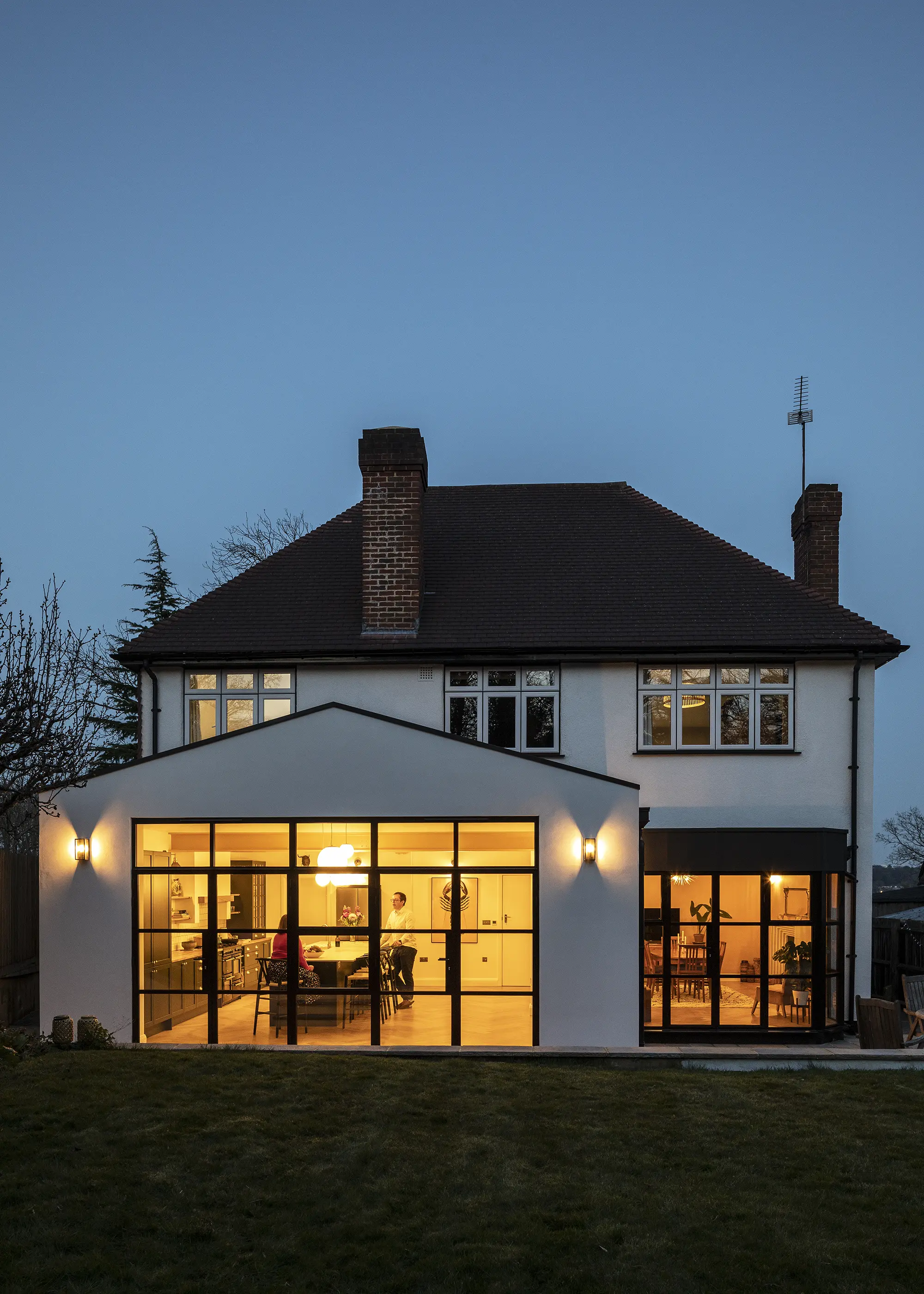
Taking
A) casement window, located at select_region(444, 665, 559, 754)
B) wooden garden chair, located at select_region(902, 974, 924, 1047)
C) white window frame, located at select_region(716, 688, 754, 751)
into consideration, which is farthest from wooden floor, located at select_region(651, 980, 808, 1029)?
casement window, located at select_region(444, 665, 559, 754)

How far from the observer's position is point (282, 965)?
40.5 ft

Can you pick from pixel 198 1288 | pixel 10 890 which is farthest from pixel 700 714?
pixel 198 1288

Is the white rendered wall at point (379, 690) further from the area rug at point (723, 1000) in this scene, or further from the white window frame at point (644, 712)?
the area rug at point (723, 1000)

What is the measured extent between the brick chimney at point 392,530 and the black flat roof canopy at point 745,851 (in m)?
5.14

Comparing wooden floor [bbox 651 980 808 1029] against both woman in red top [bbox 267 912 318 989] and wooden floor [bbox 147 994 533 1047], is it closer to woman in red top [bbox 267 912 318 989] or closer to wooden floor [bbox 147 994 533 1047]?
wooden floor [bbox 147 994 533 1047]

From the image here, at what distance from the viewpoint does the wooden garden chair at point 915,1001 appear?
13086 millimetres

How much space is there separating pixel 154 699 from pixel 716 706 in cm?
874

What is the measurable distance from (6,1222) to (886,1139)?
6.38 metres

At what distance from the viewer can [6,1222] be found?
19.5ft

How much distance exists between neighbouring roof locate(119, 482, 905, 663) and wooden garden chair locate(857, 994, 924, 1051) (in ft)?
16.6

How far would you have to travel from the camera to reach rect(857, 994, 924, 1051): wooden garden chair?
12.0m

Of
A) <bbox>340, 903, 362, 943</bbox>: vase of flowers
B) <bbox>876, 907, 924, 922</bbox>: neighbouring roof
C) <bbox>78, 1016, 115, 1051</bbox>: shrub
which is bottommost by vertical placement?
<bbox>876, 907, 924, 922</bbox>: neighbouring roof

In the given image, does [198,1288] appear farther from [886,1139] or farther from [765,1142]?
[886,1139]

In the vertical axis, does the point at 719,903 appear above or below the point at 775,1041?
above
